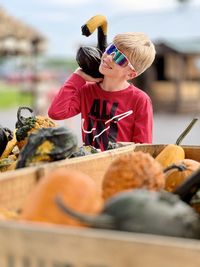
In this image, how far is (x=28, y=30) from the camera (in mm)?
19609

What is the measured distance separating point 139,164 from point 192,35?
26.3 meters

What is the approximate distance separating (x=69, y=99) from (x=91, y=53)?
0.31 meters

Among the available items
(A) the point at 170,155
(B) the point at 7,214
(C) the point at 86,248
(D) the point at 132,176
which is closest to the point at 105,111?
(A) the point at 170,155

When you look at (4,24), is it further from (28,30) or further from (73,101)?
(73,101)

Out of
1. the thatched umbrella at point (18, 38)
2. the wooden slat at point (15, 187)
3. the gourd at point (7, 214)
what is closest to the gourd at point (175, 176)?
the wooden slat at point (15, 187)

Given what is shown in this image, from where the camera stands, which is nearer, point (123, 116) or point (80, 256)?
point (80, 256)

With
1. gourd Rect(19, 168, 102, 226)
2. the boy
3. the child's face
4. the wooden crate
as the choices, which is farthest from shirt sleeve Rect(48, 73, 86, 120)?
the wooden crate

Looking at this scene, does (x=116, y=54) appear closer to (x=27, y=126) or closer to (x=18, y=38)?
(x=27, y=126)

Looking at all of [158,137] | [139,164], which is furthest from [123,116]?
[158,137]

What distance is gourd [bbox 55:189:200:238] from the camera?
147 cm

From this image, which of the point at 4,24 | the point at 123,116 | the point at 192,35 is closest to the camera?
the point at 123,116

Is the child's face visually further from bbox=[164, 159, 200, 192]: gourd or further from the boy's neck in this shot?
bbox=[164, 159, 200, 192]: gourd

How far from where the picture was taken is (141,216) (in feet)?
4.87

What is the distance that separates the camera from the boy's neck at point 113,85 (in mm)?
3547
